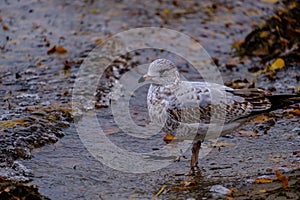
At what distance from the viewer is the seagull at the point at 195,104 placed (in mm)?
6359

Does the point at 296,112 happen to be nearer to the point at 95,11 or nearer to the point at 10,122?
the point at 10,122

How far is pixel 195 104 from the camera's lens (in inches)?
253

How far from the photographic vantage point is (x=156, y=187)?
6.09m

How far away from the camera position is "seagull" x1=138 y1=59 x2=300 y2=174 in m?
6.36

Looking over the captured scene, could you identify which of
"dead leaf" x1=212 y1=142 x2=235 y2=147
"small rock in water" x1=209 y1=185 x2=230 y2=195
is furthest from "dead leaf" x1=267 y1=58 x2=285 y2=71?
"small rock in water" x1=209 y1=185 x2=230 y2=195

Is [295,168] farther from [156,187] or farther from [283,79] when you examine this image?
[283,79]

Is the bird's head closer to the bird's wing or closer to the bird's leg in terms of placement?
the bird's wing

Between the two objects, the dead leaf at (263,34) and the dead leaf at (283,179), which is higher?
the dead leaf at (263,34)

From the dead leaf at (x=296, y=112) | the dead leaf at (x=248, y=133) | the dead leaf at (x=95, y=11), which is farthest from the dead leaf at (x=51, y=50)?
the dead leaf at (x=296, y=112)

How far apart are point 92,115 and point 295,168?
3269mm

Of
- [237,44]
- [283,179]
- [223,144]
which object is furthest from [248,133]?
[237,44]

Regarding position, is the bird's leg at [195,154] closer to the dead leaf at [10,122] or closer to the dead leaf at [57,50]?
the dead leaf at [10,122]

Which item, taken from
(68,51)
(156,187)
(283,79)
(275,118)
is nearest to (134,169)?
(156,187)

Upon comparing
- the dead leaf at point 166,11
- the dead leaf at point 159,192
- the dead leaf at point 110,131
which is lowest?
the dead leaf at point 159,192
